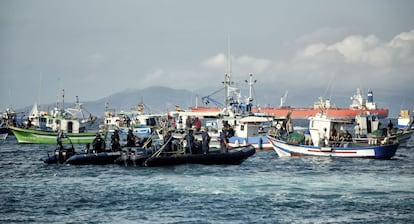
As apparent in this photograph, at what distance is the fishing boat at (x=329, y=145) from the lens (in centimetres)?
4094

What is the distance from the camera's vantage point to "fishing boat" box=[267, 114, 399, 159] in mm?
40938

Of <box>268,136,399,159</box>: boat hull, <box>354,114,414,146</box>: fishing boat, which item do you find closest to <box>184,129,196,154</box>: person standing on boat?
<box>268,136,399,159</box>: boat hull

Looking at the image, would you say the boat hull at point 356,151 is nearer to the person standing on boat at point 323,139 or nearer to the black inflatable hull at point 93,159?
the person standing on boat at point 323,139

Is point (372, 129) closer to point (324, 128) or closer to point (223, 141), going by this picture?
point (324, 128)

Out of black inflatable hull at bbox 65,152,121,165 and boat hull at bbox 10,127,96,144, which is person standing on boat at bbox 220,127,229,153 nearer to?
black inflatable hull at bbox 65,152,121,165

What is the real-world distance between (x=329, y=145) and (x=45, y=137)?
1215 inches

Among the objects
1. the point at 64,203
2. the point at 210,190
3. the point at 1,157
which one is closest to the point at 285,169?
the point at 210,190

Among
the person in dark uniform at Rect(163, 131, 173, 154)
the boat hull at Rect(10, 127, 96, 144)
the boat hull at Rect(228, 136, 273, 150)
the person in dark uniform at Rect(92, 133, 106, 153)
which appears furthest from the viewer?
the boat hull at Rect(10, 127, 96, 144)

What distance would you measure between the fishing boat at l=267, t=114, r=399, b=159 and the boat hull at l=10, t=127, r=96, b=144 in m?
20.8

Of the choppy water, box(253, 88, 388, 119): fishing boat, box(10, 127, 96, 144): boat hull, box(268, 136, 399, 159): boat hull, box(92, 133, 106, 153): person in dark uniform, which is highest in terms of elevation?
box(253, 88, 388, 119): fishing boat

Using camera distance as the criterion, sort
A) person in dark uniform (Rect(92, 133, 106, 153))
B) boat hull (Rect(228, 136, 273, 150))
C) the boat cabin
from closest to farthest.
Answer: person in dark uniform (Rect(92, 133, 106, 153)), the boat cabin, boat hull (Rect(228, 136, 273, 150))

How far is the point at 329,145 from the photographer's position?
4262 centimetres

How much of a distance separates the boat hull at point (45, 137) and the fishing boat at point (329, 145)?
68.3ft

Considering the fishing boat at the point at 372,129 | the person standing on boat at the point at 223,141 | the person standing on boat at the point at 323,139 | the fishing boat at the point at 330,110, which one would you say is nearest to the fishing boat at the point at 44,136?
the person standing on boat at the point at 223,141
